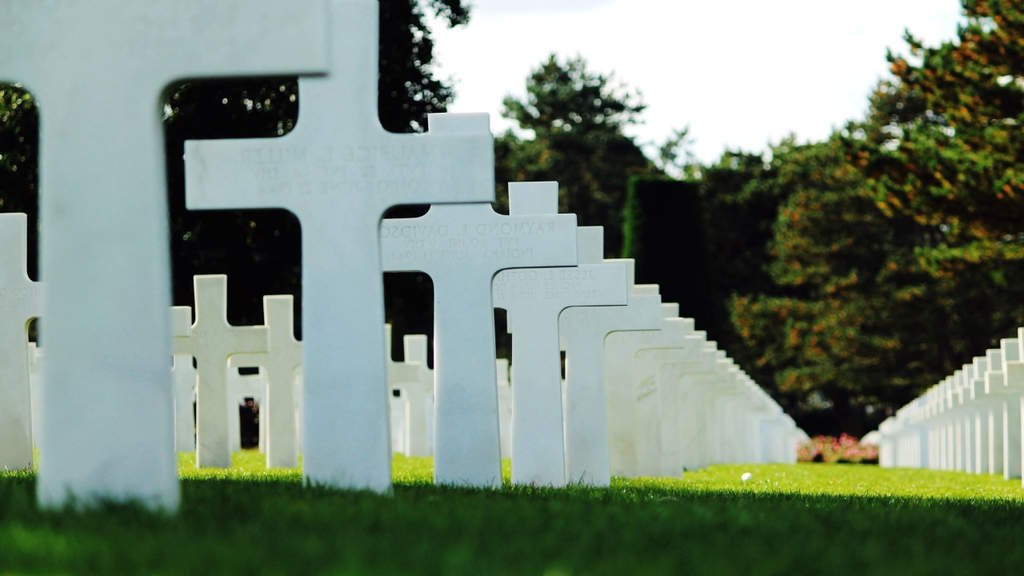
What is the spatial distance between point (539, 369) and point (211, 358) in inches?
192

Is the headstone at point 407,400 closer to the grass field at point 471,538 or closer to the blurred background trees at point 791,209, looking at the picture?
the blurred background trees at point 791,209

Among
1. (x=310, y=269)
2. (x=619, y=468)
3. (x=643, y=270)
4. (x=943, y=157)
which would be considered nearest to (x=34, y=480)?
(x=310, y=269)

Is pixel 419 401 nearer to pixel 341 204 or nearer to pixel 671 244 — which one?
pixel 341 204

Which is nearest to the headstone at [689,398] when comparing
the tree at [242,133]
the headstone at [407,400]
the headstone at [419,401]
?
the headstone at [407,400]

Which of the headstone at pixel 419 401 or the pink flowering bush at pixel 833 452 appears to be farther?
the pink flowering bush at pixel 833 452

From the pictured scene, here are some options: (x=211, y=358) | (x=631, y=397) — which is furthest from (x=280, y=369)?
(x=631, y=397)

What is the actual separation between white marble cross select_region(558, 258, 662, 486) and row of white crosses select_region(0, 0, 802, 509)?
8.70 feet

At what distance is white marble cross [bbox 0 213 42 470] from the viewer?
13844 mm

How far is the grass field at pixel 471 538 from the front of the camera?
517 centimetres

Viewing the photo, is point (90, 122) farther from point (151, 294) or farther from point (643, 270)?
point (643, 270)

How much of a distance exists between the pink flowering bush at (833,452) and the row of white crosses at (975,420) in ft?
5.30

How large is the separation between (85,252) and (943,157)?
2358cm

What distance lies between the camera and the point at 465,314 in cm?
1223

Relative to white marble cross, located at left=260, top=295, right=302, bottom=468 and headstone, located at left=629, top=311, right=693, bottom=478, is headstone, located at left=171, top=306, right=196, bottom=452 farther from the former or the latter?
headstone, located at left=629, top=311, right=693, bottom=478
